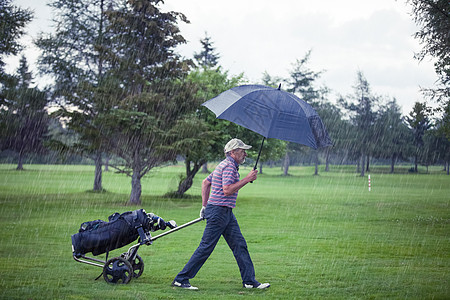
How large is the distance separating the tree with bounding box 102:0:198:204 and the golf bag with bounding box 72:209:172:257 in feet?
44.7

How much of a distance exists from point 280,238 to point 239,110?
6.21 metres

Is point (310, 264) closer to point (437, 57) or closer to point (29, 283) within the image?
point (29, 283)

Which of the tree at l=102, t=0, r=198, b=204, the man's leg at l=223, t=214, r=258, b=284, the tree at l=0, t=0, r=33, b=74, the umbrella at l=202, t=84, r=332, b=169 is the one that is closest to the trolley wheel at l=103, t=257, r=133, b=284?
the man's leg at l=223, t=214, r=258, b=284

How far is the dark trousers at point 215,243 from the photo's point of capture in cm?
629

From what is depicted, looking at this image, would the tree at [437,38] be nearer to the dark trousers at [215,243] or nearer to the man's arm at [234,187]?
the man's arm at [234,187]

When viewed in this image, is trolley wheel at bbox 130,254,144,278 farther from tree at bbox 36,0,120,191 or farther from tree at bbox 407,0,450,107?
tree at bbox 36,0,120,191

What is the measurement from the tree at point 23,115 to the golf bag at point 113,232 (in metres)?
16.9

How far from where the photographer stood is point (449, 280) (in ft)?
23.6

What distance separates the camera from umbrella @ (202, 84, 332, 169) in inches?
249

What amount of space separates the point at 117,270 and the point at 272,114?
2.95 meters

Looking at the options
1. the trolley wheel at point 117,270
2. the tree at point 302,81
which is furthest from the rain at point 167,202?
the tree at point 302,81

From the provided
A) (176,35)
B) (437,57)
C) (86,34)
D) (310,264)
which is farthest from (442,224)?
(86,34)

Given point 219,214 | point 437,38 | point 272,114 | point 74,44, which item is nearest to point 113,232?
point 219,214

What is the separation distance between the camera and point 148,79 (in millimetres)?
21781
